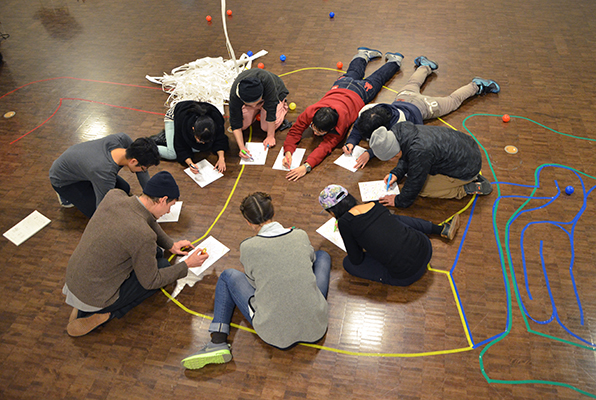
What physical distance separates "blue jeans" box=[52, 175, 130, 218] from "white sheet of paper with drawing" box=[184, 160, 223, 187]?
2.07 ft

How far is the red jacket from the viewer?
344 cm

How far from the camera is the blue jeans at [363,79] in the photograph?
377 centimetres

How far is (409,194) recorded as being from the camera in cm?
293

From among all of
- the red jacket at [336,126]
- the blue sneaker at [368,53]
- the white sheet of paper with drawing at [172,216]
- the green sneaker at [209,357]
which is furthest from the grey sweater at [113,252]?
the blue sneaker at [368,53]

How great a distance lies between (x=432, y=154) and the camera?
2766 millimetres

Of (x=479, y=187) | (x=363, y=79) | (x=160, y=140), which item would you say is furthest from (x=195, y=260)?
(x=363, y=79)

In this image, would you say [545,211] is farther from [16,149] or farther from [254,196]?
[16,149]

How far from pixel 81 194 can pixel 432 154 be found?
2.80 m

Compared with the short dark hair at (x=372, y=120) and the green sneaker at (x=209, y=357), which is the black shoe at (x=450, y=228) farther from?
the green sneaker at (x=209, y=357)

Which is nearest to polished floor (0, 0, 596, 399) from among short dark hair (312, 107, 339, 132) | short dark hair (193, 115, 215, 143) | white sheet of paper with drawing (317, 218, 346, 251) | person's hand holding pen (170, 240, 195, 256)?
white sheet of paper with drawing (317, 218, 346, 251)

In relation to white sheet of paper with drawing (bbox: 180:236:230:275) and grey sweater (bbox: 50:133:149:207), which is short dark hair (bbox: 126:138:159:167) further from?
white sheet of paper with drawing (bbox: 180:236:230:275)

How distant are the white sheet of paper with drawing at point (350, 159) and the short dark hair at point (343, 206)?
1071 millimetres

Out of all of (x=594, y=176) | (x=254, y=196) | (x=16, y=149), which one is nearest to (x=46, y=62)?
(x=16, y=149)

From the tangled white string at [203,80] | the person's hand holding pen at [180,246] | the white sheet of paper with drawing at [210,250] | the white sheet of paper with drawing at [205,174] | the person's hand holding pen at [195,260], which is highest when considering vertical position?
the tangled white string at [203,80]
